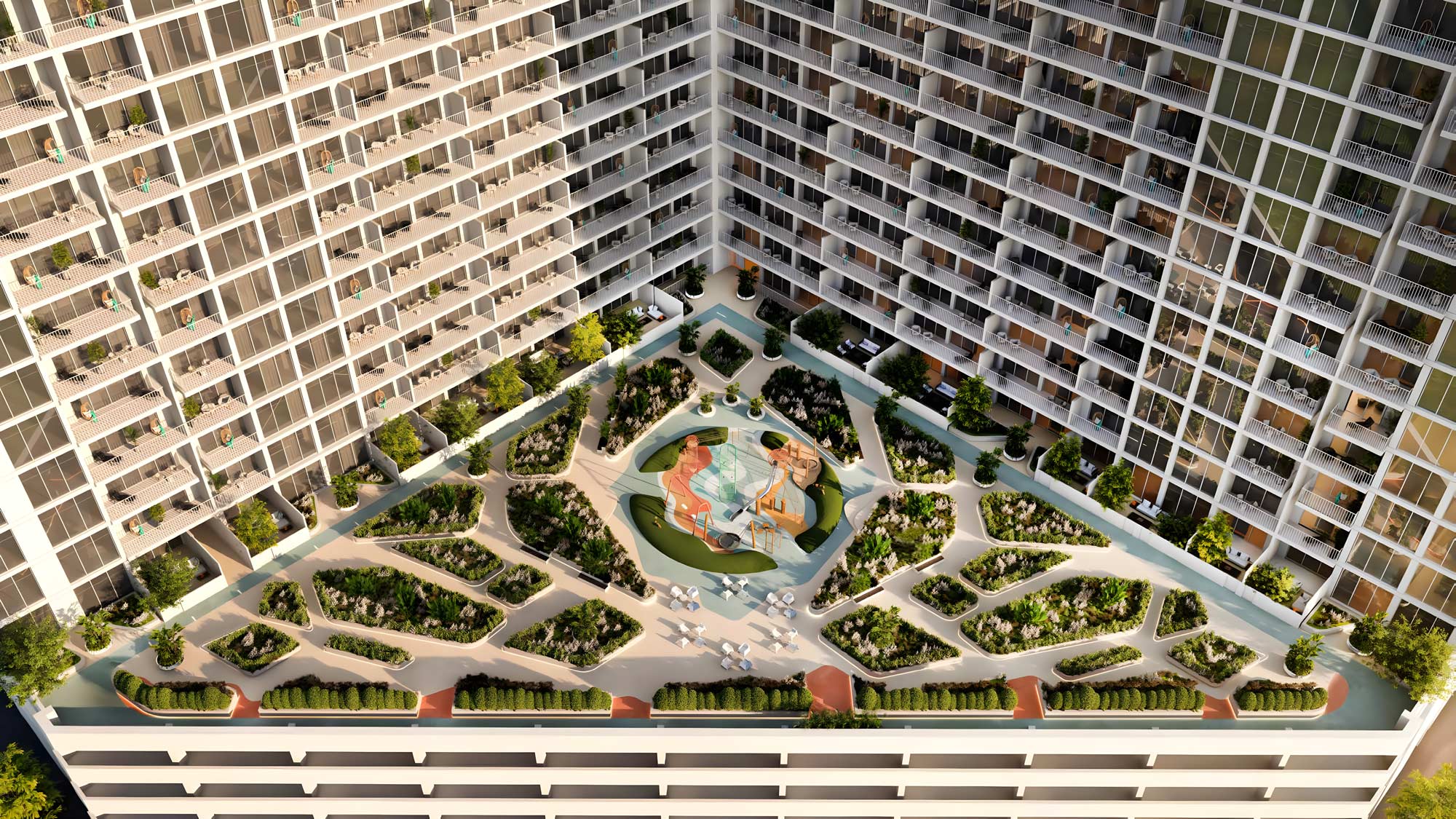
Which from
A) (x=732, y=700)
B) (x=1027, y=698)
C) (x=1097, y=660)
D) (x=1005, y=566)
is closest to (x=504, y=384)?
(x=732, y=700)

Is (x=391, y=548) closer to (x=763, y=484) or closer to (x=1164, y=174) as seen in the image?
Answer: (x=763, y=484)

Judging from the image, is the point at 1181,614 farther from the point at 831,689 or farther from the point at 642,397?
the point at 642,397

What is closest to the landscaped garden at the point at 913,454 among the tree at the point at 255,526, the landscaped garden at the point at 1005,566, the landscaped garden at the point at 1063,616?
the landscaped garden at the point at 1005,566

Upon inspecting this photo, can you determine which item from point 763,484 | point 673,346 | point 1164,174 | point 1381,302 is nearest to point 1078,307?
point 1164,174

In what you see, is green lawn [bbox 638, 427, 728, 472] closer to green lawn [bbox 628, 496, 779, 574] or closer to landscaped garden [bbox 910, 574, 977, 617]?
green lawn [bbox 628, 496, 779, 574]

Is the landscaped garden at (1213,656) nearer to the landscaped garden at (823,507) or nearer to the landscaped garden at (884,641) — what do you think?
the landscaped garden at (884,641)

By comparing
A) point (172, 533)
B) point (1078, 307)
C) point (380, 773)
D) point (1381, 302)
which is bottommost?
point (380, 773)
